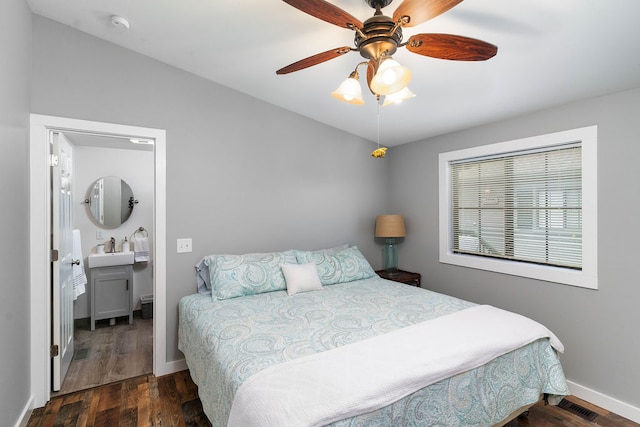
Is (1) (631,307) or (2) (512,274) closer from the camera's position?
(1) (631,307)

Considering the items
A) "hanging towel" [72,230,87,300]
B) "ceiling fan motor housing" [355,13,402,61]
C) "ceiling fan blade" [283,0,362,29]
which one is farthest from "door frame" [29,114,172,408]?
"ceiling fan motor housing" [355,13,402,61]

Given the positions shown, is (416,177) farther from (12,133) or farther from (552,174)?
(12,133)

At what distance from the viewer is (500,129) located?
2.90 metres

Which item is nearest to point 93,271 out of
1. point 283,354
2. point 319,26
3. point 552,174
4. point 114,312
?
point 114,312

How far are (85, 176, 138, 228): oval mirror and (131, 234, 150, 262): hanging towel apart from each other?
291 mm

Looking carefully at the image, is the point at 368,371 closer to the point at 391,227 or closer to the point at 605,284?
the point at 605,284

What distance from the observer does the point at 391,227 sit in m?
3.65

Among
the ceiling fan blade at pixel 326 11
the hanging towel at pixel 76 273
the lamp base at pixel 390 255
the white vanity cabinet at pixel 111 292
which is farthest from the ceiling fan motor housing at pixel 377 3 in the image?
the white vanity cabinet at pixel 111 292

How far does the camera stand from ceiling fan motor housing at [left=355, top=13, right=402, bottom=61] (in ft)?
4.60

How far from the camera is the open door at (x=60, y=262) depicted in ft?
7.89

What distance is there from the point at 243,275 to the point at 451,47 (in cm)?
216

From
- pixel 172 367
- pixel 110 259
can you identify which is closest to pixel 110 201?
pixel 110 259

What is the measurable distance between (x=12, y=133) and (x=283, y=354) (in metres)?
2.05

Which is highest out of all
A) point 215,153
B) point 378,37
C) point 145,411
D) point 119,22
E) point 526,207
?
point 119,22
